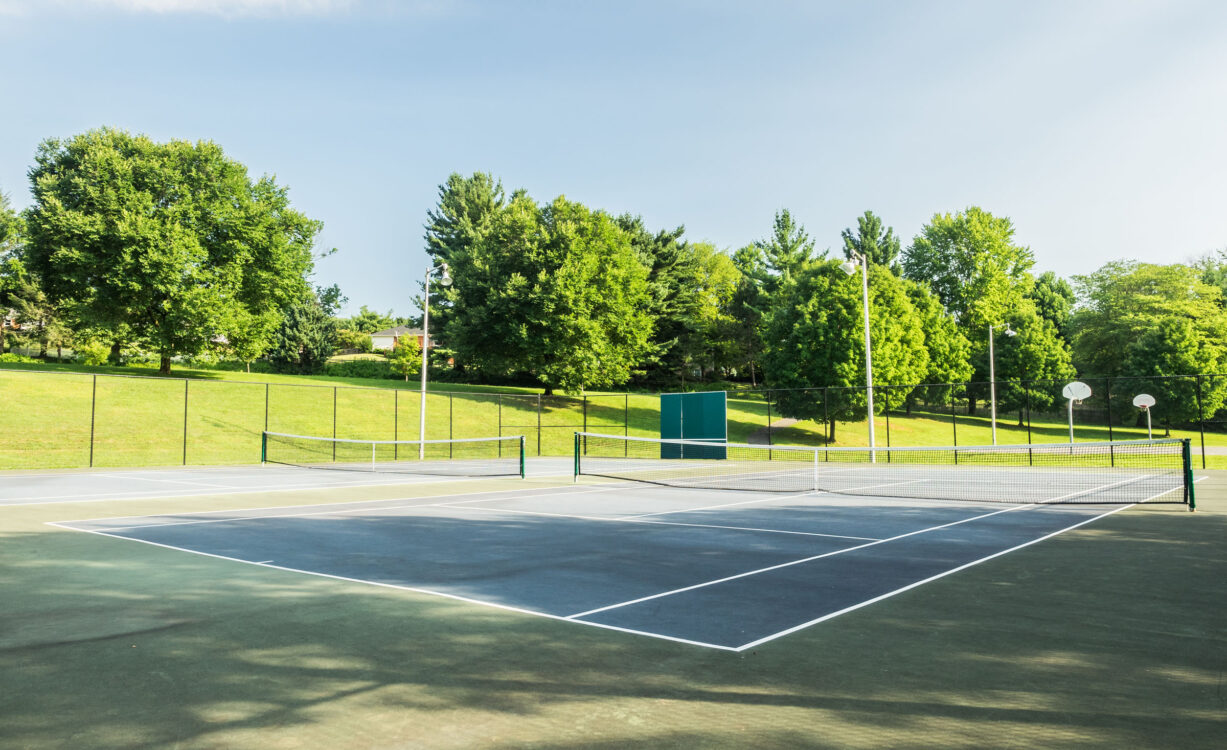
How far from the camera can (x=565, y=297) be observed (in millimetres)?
45656

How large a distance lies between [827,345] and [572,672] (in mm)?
40272

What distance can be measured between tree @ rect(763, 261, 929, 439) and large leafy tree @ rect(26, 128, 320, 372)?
31.2 m

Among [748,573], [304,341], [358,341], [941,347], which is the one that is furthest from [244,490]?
[358,341]

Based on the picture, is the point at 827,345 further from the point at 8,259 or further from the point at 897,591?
the point at 8,259

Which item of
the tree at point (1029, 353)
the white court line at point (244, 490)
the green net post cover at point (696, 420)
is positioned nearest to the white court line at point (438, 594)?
the white court line at point (244, 490)

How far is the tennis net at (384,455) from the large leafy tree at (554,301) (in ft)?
31.2

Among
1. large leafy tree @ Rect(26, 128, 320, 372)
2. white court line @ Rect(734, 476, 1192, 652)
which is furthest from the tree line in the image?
white court line @ Rect(734, 476, 1192, 652)

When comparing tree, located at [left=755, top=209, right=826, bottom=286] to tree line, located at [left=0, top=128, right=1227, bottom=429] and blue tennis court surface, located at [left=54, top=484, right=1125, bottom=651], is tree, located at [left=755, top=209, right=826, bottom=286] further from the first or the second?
blue tennis court surface, located at [left=54, top=484, right=1125, bottom=651]

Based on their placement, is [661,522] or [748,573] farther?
[661,522]

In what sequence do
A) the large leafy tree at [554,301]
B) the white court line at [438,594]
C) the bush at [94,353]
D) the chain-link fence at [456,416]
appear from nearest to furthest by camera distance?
1. the white court line at [438,594]
2. the chain-link fence at [456,416]
3. the large leafy tree at [554,301]
4. the bush at [94,353]

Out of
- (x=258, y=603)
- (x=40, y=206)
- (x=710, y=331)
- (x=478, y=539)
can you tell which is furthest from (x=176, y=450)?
(x=710, y=331)

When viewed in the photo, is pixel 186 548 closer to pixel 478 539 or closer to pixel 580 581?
pixel 478 539

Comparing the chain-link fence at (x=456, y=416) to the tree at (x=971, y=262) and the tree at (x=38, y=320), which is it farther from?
the tree at (x=38, y=320)

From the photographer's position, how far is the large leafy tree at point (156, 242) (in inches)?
1649
